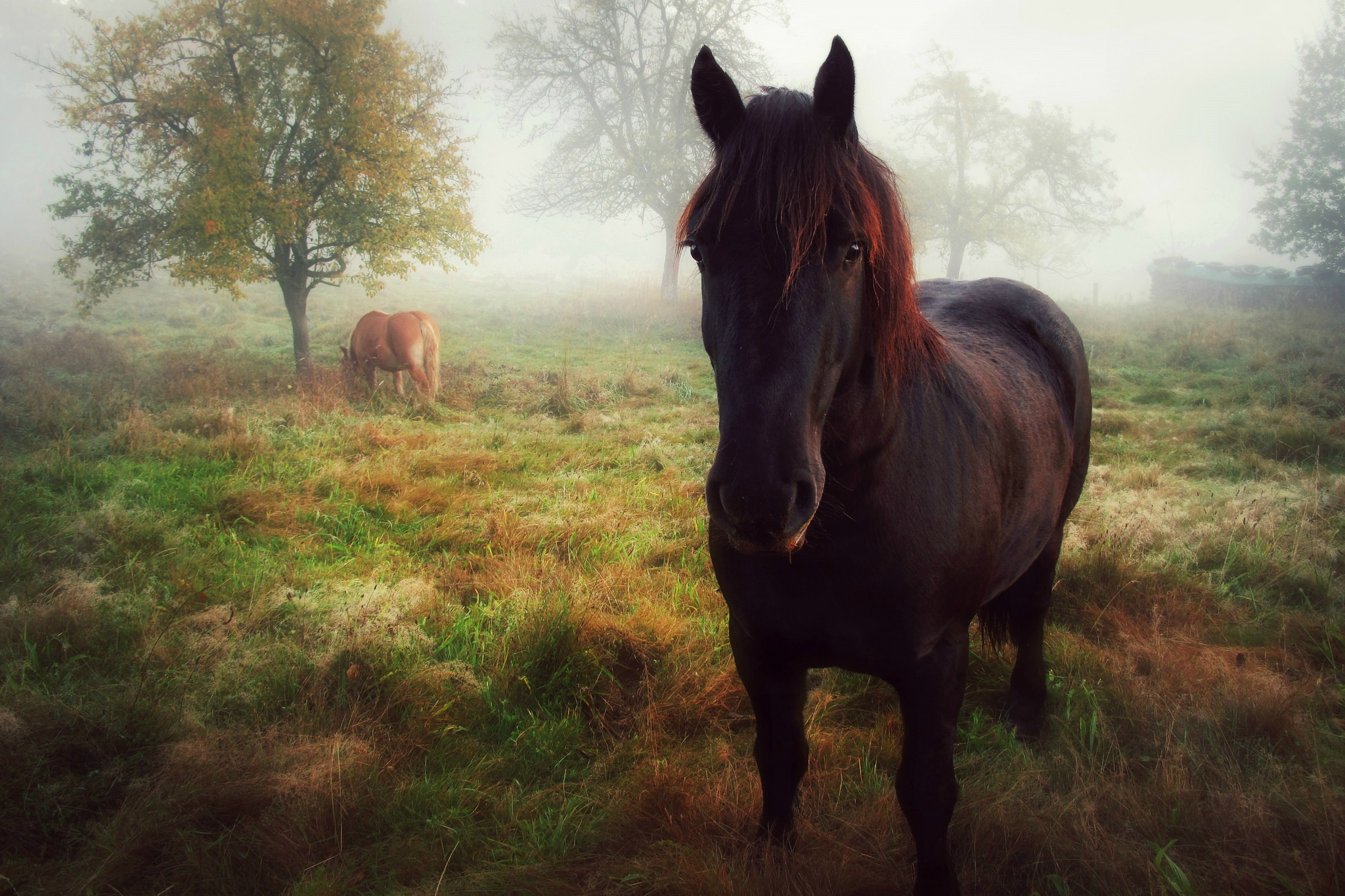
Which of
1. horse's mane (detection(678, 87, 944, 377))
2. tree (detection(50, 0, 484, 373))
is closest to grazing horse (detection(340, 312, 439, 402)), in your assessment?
tree (detection(50, 0, 484, 373))

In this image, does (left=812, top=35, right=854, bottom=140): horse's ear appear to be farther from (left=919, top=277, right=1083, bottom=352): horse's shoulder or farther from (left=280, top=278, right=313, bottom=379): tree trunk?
(left=280, top=278, right=313, bottom=379): tree trunk

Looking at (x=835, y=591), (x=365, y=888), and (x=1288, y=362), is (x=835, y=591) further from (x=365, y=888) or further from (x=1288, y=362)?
(x=1288, y=362)

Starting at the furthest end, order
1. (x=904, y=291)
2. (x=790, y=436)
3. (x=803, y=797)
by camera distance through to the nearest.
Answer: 1. (x=803, y=797)
2. (x=904, y=291)
3. (x=790, y=436)

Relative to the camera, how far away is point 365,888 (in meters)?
1.67

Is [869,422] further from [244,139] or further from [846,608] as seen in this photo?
[244,139]

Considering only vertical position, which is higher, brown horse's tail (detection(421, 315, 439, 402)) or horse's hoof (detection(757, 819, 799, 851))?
brown horse's tail (detection(421, 315, 439, 402))

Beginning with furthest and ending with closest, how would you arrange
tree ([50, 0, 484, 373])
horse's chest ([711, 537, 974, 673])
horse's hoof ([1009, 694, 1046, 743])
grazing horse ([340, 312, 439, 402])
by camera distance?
grazing horse ([340, 312, 439, 402])
tree ([50, 0, 484, 373])
horse's hoof ([1009, 694, 1046, 743])
horse's chest ([711, 537, 974, 673])

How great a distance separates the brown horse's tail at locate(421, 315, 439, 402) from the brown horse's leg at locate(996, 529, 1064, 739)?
776 cm

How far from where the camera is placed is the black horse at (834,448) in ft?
3.38

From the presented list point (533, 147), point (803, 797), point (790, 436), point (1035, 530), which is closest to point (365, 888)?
point (803, 797)

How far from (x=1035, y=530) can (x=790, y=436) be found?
1.68 m

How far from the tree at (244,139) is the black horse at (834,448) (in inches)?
354

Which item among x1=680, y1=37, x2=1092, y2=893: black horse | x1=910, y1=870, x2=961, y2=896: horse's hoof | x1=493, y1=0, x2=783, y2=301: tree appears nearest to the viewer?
x1=680, y1=37, x2=1092, y2=893: black horse

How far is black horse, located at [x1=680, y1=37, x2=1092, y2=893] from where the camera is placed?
1030 millimetres
